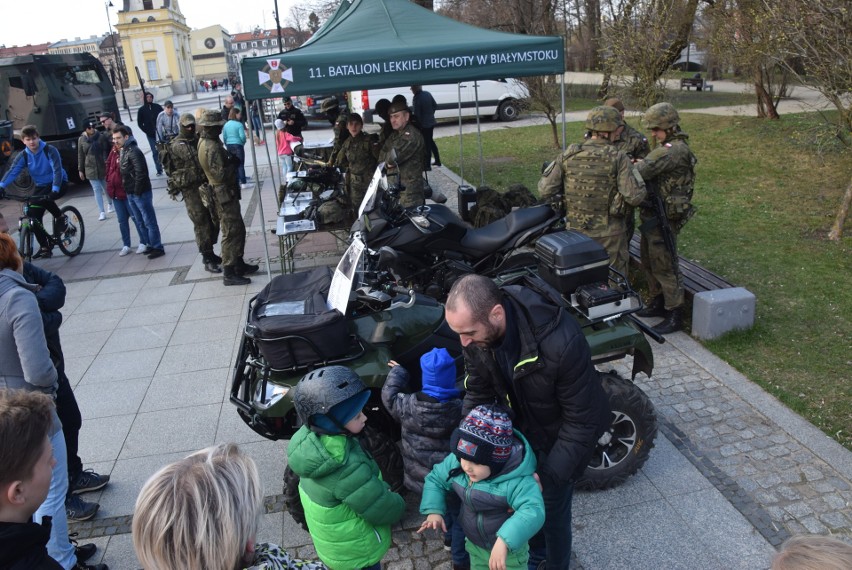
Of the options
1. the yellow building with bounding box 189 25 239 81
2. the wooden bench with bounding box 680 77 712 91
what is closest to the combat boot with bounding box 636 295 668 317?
the wooden bench with bounding box 680 77 712 91

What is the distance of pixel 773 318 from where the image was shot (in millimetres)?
6000

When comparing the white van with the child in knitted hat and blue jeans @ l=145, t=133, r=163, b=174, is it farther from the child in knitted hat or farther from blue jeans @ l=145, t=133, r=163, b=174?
the child in knitted hat

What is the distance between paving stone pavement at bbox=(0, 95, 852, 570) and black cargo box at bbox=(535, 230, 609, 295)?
49.8 inches

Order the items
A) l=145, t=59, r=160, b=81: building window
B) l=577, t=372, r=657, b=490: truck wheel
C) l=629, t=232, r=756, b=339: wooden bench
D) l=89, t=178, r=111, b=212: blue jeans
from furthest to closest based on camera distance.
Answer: l=145, t=59, r=160, b=81: building window, l=89, t=178, r=111, b=212: blue jeans, l=629, t=232, r=756, b=339: wooden bench, l=577, t=372, r=657, b=490: truck wheel

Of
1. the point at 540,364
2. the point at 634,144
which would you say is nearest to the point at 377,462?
the point at 540,364

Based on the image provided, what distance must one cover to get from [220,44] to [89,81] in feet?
312

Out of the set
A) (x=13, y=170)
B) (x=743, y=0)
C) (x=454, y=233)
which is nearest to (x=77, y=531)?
(x=454, y=233)

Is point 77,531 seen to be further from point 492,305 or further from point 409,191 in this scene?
point 409,191

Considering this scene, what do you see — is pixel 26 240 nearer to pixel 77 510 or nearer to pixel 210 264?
pixel 210 264

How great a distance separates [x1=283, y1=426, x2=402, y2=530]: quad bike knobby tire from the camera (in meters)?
3.60

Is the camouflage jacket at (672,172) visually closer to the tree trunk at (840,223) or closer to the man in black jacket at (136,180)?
the tree trunk at (840,223)

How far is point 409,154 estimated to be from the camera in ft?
27.2

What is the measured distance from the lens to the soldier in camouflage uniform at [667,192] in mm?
5730

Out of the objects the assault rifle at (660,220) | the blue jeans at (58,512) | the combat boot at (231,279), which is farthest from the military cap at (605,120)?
the combat boot at (231,279)
